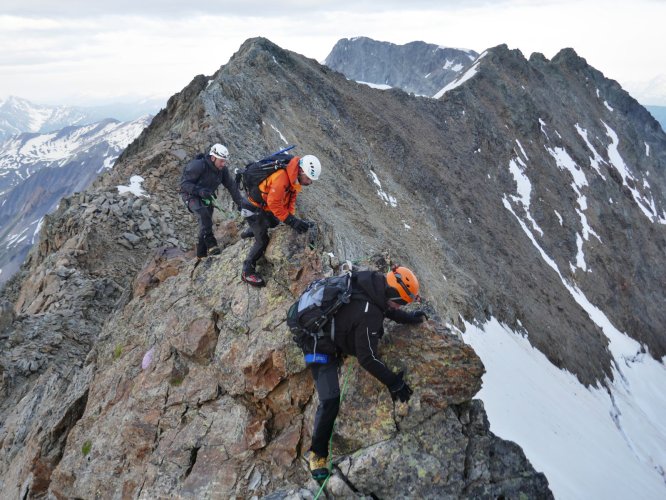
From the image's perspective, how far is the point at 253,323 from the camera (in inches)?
413

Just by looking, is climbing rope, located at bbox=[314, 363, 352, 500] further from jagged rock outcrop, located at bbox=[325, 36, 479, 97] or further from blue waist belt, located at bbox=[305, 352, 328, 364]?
jagged rock outcrop, located at bbox=[325, 36, 479, 97]

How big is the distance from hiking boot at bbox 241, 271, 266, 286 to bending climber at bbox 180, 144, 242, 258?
2.52 m

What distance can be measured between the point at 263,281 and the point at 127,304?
5.18 m

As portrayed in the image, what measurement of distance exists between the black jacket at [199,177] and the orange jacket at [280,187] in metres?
3.42

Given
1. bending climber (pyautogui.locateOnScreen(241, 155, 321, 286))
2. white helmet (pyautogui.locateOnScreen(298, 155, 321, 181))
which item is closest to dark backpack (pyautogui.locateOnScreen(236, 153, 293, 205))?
bending climber (pyautogui.locateOnScreen(241, 155, 321, 286))

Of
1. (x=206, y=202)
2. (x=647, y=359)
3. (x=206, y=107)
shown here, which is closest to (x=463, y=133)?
(x=647, y=359)

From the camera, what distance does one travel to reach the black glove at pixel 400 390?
8109mm

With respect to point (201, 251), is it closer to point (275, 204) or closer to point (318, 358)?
point (275, 204)

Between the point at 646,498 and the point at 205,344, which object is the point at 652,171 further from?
the point at 205,344

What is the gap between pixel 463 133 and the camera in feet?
184

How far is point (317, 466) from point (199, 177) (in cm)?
872

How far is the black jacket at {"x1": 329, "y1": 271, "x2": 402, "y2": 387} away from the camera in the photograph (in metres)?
7.84

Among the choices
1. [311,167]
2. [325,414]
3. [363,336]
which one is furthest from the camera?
[311,167]

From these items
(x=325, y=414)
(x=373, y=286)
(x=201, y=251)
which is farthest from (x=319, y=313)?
(x=201, y=251)
